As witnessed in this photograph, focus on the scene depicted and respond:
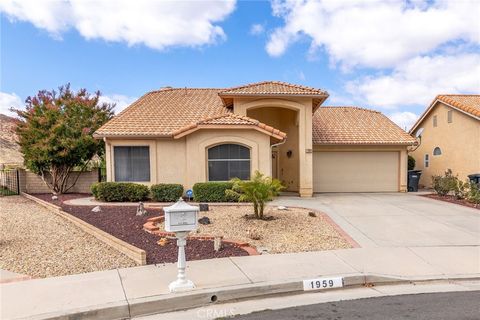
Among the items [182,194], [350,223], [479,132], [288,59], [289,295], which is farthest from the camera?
[288,59]

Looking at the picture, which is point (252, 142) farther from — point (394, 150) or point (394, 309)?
point (394, 309)

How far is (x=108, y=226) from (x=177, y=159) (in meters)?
6.36

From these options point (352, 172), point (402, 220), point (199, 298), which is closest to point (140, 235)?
point (199, 298)

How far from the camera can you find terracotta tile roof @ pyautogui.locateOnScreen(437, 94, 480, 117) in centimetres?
1798

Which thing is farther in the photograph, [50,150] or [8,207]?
[50,150]

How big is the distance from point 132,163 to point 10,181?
8.11m

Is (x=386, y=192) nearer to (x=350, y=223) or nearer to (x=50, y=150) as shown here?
(x=350, y=223)

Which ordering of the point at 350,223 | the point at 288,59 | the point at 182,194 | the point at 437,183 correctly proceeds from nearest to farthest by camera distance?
the point at 350,223 → the point at 182,194 → the point at 437,183 → the point at 288,59

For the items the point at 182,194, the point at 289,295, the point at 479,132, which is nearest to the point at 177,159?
the point at 182,194

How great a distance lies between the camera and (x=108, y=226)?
31.1 feet

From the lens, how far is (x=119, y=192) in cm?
1441

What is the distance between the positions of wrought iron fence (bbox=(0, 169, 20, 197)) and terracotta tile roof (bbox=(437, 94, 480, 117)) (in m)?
24.1

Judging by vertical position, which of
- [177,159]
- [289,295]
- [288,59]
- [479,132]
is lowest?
[289,295]
